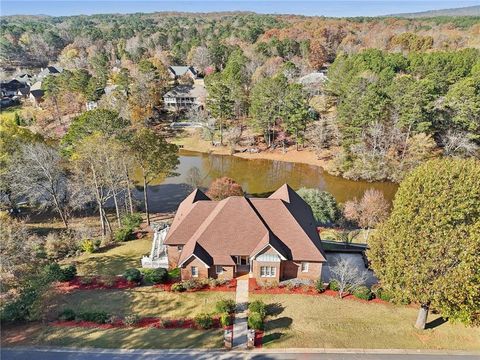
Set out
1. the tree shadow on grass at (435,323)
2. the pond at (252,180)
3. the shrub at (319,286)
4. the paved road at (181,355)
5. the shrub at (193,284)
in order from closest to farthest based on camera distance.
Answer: the paved road at (181,355), the tree shadow on grass at (435,323), the shrub at (319,286), the shrub at (193,284), the pond at (252,180)

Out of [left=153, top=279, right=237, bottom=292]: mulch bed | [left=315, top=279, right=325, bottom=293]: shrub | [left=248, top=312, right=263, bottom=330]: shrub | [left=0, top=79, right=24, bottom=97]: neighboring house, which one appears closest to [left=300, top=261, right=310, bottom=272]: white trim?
[left=315, top=279, right=325, bottom=293]: shrub

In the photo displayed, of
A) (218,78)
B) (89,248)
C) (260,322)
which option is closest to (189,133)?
(218,78)

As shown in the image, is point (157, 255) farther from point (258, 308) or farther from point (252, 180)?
point (252, 180)

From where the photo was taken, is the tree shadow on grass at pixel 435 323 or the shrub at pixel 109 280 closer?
the tree shadow on grass at pixel 435 323

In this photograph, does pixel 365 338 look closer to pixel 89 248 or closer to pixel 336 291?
pixel 336 291

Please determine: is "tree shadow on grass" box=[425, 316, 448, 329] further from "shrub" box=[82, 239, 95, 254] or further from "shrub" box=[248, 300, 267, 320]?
"shrub" box=[82, 239, 95, 254]

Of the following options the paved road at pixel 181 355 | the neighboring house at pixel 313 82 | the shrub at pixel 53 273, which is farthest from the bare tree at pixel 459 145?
the shrub at pixel 53 273

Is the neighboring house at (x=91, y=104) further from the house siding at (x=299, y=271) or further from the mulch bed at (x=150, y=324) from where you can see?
the house siding at (x=299, y=271)
